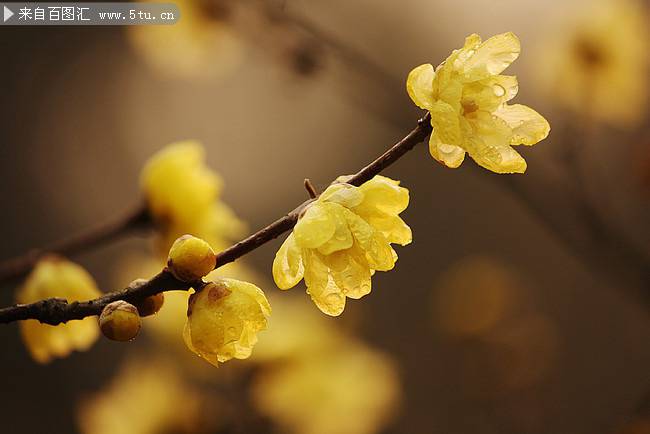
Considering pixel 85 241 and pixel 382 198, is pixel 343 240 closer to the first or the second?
pixel 382 198

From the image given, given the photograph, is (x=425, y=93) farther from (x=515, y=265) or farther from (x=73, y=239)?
(x=515, y=265)

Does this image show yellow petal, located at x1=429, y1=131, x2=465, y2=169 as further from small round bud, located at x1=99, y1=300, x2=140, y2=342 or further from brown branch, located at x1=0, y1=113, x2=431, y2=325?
small round bud, located at x1=99, y1=300, x2=140, y2=342

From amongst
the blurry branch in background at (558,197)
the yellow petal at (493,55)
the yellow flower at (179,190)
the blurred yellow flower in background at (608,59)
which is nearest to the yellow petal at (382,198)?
the yellow petal at (493,55)

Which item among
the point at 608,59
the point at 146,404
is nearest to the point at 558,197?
the point at 608,59

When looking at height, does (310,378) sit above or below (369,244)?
below

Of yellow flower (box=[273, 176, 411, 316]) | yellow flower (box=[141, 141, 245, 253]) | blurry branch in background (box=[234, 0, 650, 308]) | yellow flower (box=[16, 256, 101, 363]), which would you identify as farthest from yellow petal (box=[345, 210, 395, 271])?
blurry branch in background (box=[234, 0, 650, 308])
